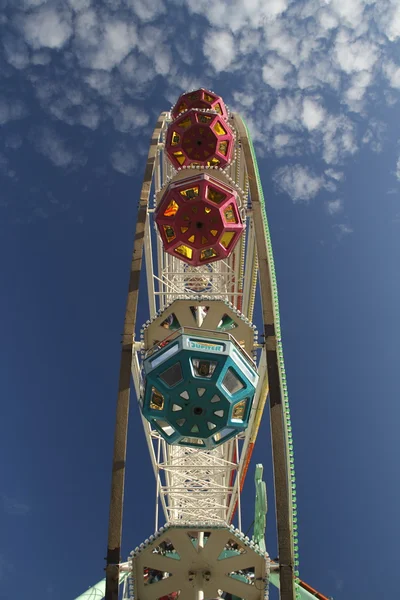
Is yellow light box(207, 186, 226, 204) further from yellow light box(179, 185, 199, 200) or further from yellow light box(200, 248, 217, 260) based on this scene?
yellow light box(200, 248, 217, 260)

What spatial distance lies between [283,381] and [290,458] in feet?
6.27

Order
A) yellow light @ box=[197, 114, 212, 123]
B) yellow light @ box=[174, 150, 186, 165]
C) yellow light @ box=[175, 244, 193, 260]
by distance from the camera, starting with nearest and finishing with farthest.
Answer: yellow light @ box=[175, 244, 193, 260], yellow light @ box=[197, 114, 212, 123], yellow light @ box=[174, 150, 186, 165]

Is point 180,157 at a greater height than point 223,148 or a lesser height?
lesser

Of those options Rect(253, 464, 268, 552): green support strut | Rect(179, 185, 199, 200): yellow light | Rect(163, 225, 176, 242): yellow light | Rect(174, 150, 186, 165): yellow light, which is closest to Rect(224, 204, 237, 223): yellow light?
Rect(179, 185, 199, 200): yellow light

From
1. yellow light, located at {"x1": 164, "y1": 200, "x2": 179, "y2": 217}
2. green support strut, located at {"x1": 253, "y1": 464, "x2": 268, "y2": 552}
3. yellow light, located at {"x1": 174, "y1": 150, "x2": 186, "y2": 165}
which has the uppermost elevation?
yellow light, located at {"x1": 174, "y1": 150, "x2": 186, "y2": 165}

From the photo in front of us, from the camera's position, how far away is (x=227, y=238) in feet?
53.4

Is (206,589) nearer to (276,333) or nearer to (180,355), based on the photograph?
(180,355)

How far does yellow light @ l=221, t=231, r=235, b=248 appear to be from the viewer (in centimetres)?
1608

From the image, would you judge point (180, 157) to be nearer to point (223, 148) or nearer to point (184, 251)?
point (223, 148)

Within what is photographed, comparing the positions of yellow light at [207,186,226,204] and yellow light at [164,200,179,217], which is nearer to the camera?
yellow light at [207,186,226,204]

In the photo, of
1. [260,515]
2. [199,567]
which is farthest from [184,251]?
[260,515]

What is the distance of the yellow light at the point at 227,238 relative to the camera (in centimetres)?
1608

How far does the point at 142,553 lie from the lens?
10086 millimetres

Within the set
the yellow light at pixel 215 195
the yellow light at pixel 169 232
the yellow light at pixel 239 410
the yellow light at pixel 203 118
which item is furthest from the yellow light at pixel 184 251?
the yellow light at pixel 239 410
